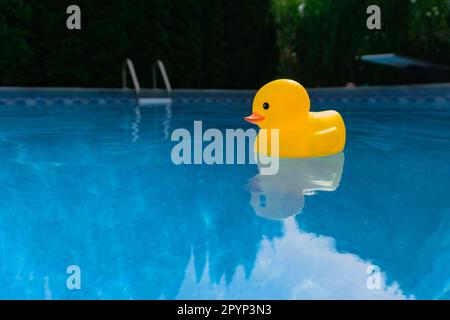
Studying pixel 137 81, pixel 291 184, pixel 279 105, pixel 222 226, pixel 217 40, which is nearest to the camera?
pixel 222 226

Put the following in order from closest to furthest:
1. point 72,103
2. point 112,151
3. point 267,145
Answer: point 267,145 < point 112,151 < point 72,103

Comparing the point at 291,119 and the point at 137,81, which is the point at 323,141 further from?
the point at 137,81

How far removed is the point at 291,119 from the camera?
4254mm

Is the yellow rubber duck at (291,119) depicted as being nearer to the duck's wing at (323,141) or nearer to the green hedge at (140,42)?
the duck's wing at (323,141)

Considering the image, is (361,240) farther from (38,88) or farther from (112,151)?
(38,88)

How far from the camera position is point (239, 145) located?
223 inches

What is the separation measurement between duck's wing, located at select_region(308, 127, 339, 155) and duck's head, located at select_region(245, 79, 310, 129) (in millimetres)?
251

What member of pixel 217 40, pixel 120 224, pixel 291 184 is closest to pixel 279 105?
pixel 291 184

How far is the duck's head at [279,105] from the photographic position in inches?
166

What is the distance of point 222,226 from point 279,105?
6.49 feet

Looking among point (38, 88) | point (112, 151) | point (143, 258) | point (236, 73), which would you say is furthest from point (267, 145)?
point (236, 73)

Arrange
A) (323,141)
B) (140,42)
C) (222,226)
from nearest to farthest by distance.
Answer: (222,226)
(323,141)
(140,42)

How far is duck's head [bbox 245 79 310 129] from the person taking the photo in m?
4.21
